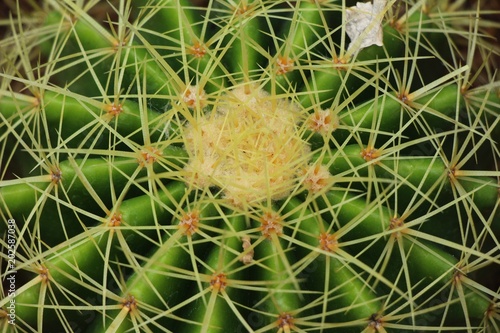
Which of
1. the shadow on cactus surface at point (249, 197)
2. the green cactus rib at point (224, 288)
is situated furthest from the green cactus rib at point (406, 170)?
the green cactus rib at point (224, 288)

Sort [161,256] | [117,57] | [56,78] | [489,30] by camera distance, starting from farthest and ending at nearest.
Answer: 1. [489,30]
2. [56,78]
3. [117,57]
4. [161,256]

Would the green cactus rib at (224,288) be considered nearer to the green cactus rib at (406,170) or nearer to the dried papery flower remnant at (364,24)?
the green cactus rib at (406,170)

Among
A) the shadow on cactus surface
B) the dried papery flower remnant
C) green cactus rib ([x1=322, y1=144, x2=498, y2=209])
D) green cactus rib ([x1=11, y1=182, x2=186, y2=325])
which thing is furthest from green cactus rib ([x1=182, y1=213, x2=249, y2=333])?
the dried papery flower remnant

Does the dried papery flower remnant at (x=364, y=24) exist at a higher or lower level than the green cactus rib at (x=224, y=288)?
higher

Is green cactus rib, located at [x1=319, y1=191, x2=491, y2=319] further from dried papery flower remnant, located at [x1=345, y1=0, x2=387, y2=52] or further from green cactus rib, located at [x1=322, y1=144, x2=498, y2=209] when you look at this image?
dried papery flower remnant, located at [x1=345, y1=0, x2=387, y2=52]

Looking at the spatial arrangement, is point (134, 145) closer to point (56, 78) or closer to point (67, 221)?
point (67, 221)

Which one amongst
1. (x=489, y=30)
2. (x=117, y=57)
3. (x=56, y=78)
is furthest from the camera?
(x=489, y=30)

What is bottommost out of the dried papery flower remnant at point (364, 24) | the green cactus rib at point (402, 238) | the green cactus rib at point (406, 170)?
the green cactus rib at point (402, 238)

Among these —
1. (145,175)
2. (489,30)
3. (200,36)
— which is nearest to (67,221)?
(145,175)
